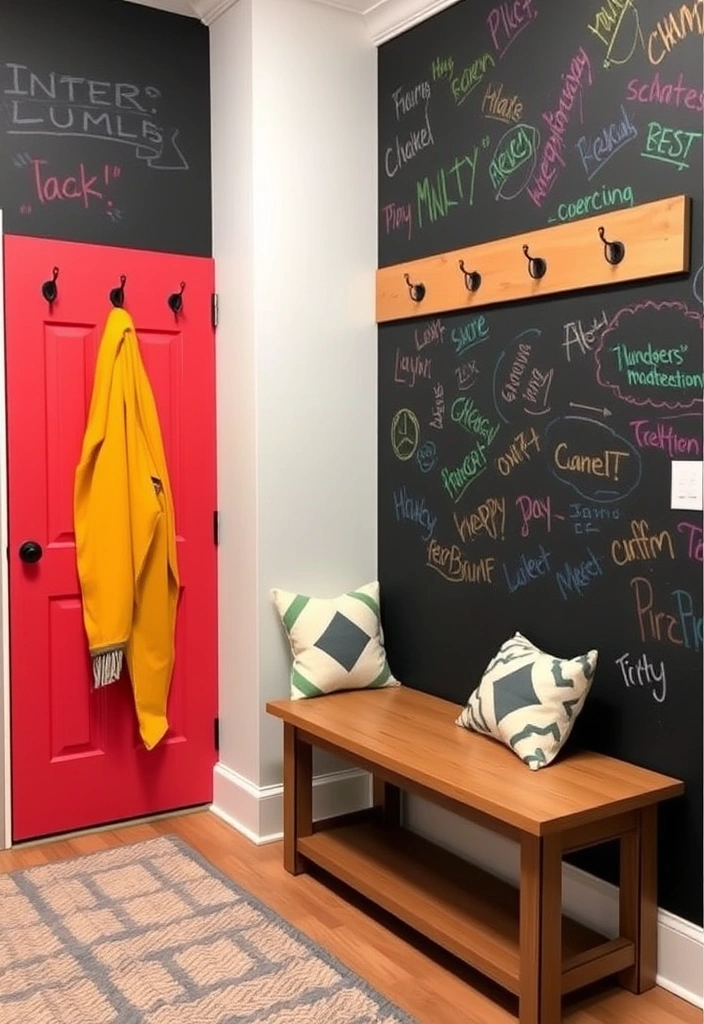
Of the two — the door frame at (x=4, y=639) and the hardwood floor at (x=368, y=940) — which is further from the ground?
the door frame at (x=4, y=639)

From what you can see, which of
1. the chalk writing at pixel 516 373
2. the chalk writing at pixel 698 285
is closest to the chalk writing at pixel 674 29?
the chalk writing at pixel 698 285

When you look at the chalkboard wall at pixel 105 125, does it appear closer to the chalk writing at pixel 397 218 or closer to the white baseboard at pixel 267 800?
the chalk writing at pixel 397 218

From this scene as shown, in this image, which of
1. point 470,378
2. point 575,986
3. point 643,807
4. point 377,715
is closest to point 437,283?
point 470,378

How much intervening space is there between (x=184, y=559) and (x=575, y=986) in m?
1.80

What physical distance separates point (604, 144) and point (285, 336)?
1.16m

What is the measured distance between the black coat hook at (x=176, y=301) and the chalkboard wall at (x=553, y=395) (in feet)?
2.24

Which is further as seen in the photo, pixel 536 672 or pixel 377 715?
pixel 377 715

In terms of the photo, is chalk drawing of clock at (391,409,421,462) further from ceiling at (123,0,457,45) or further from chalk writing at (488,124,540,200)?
ceiling at (123,0,457,45)

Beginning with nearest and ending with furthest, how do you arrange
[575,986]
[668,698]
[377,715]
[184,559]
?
[575,986], [668,698], [377,715], [184,559]

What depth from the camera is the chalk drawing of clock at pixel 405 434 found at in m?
3.24

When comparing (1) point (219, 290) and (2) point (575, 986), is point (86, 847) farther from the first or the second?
(1) point (219, 290)

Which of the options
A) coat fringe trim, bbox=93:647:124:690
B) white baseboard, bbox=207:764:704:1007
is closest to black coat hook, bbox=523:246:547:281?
white baseboard, bbox=207:764:704:1007

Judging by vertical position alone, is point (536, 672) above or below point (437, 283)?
below

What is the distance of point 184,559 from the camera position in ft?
11.1
